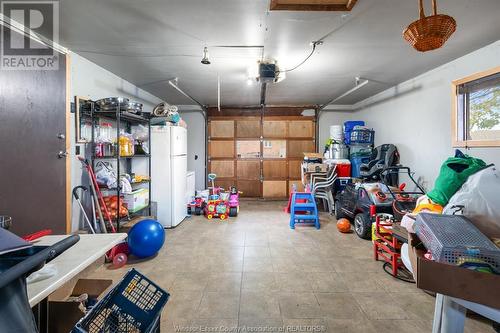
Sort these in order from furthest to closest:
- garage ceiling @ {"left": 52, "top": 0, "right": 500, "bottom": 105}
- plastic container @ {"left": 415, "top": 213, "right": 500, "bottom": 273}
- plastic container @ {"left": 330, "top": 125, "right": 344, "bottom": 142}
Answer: plastic container @ {"left": 330, "top": 125, "right": 344, "bottom": 142} → garage ceiling @ {"left": 52, "top": 0, "right": 500, "bottom": 105} → plastic container @ {"left": 415, "top": 213, "right": 500, "bottom": 273}

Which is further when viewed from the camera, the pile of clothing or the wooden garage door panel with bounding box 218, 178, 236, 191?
the wooden garage door panel with bounding box 218, 178, 236, 191

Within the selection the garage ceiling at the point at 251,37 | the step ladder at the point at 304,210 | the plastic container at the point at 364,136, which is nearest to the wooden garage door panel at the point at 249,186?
the step ladder at the point at 304,210

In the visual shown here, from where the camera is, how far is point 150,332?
115cm

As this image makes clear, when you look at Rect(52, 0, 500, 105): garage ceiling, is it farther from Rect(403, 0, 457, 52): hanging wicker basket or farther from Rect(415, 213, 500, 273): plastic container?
Rect(415, 213, 500, 273): plastic container

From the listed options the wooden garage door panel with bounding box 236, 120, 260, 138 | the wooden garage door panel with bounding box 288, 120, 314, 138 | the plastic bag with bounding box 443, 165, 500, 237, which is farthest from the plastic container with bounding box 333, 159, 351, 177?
the plastic bag with bounding box 443, 165, 500, 237

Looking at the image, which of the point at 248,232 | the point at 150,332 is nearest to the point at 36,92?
the point at 150,332

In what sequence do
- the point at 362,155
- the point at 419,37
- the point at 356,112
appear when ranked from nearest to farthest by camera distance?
the point at 419,37
the point at 362,155
the point at 356,112

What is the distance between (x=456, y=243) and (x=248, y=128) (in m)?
5.62

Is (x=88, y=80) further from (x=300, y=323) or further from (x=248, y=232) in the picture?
(x=300, y=323)

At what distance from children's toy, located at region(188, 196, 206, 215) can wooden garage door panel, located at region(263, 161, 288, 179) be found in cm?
210

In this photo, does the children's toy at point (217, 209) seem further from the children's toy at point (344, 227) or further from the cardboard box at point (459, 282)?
the cardboard box at point (459, 282)

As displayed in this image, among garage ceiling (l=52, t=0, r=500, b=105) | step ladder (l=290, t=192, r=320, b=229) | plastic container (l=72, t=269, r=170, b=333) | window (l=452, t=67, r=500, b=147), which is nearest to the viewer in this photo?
plastic container (l=72, t=269, r=170, b=333)

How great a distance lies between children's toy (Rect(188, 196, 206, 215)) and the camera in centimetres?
492

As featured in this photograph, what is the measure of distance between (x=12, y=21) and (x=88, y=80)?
1.07m
